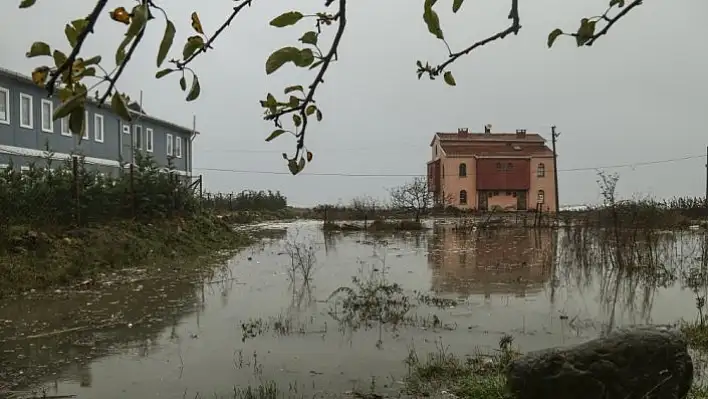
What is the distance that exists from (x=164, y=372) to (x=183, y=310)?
3212mm

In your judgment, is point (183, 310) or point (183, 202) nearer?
point (183, 310)

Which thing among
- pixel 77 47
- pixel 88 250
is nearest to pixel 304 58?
pixel 77 47

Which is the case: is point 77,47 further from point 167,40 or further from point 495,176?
point 495,176

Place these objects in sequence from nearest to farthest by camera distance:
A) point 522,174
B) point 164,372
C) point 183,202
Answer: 1. point 164,372
2. point 183,202
3. point 522,174

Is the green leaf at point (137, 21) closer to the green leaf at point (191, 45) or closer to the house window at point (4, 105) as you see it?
the green leaf at point (191, 45)

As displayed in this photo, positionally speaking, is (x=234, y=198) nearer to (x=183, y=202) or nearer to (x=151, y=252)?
(x=183, y=202)

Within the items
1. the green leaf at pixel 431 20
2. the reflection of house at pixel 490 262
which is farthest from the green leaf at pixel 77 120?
the reflection of house at pixel 490 262

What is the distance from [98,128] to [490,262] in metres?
17.6

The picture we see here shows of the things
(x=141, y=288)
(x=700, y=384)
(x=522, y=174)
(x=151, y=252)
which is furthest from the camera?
(x=522, y=174)

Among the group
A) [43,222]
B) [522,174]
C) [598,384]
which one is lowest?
[598,384]

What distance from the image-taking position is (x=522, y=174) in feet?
164

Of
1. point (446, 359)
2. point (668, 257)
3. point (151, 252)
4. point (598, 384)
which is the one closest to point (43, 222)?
point (151, 252)

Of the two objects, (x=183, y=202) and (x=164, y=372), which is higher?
(x=183, y=202)

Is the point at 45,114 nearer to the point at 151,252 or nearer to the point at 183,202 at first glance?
the point at 183,202
